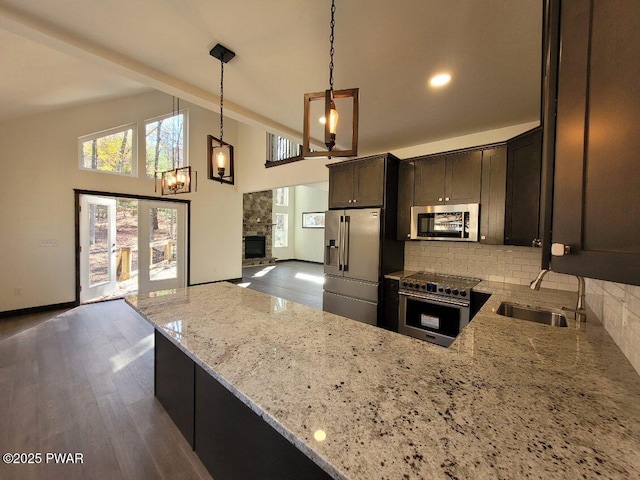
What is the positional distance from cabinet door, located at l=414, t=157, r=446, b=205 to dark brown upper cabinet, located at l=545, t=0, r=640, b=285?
8.50 feet

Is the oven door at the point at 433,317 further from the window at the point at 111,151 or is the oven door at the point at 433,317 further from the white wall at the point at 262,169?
the window at the point at 111,151

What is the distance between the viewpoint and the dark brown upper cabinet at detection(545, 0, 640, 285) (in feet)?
1.70

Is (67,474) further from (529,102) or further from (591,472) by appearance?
(529,102)

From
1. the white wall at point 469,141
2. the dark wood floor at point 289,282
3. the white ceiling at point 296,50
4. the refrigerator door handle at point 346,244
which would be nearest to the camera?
the white ceiling at point 296,50

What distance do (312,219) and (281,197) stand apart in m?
1.74

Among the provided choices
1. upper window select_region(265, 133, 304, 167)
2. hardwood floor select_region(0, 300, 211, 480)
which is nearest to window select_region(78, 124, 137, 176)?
upper window select_region(265, 133, 304, 167)

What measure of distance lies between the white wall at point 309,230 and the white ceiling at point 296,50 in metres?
7.57

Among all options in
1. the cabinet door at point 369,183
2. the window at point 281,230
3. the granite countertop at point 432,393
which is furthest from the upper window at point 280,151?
the window at point 281,230

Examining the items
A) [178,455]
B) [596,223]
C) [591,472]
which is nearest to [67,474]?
[178,455]

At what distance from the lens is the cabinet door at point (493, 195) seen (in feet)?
8.91

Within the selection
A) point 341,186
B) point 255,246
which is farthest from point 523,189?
point 255,246

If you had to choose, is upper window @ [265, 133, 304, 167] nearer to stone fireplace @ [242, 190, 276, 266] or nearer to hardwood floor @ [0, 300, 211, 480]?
stone fireplace @ [242, 190, 276, 266]

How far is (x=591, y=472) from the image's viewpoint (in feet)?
1.81

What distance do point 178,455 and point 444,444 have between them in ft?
6.20
